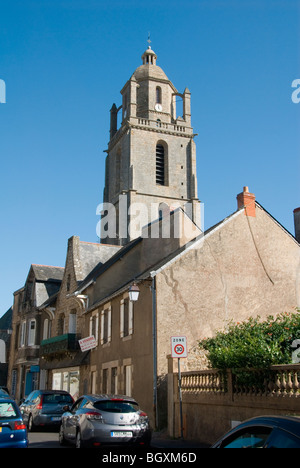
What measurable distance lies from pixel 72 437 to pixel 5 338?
38582 mm

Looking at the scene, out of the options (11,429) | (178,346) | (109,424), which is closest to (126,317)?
(178,346)

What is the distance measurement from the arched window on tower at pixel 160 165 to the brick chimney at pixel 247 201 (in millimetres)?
42889

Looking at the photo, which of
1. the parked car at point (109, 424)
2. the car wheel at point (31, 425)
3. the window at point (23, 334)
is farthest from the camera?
the window at point (23, 334)

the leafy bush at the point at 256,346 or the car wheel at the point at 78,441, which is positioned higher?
the leafy bush at the point at 256,346

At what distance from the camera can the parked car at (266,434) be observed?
12.5ft

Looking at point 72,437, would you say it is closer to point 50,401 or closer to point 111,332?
point 50,401

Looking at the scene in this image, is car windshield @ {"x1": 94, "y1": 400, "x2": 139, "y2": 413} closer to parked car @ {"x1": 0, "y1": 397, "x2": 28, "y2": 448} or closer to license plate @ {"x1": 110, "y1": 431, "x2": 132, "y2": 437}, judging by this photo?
license plate @ {"x1": 110, "y1": 431, "x2": 132, "y2": 437}

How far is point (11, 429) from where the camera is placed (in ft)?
30.8

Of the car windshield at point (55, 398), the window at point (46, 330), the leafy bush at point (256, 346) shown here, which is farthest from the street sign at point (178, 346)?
the window at point (46, 330)

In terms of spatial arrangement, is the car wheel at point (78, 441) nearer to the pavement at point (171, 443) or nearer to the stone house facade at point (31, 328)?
the pavement at point (171, 443)

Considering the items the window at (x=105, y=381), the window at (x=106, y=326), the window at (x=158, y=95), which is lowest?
the window at (x=105, y=381)

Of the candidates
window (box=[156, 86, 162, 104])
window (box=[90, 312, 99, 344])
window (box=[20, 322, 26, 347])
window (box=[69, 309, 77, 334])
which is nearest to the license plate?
window (box=[90, 312, 99, 344])

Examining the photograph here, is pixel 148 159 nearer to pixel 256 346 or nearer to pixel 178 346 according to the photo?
pixel 178 346

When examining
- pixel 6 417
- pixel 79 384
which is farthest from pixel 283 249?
pixel 6 417
